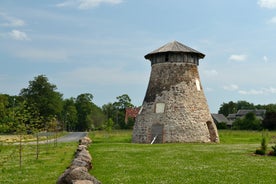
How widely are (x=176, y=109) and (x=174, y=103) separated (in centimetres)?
69

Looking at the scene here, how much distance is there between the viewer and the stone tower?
38.6 metres

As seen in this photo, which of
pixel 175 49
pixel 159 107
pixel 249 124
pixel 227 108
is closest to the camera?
pixel 159 107

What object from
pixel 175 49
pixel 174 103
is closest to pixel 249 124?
pixel 174 103

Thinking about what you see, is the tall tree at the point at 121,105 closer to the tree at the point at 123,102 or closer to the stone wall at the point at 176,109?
the tree at the point at 123,102

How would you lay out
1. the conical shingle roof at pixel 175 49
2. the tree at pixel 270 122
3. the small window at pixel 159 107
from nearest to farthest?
the small window at pixel 159 107 → the conical shingle roof at pixel 175 49 → the tree at pixel 270 122

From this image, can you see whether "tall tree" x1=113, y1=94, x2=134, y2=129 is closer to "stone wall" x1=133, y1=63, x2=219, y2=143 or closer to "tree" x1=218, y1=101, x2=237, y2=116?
"tree" x1=218, y1=101, x2=237, y2=116

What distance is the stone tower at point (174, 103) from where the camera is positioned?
127 feet

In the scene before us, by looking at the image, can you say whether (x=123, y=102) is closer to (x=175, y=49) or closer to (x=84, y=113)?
(x=84, y=113)

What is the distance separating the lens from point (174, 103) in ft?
129

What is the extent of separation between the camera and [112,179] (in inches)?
545

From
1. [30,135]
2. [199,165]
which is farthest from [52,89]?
[199,165]

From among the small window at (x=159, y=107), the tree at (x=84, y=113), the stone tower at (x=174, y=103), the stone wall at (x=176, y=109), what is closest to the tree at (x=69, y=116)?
the tree at (x=84, y=113)

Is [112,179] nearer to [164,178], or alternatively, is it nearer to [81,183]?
[164,178]

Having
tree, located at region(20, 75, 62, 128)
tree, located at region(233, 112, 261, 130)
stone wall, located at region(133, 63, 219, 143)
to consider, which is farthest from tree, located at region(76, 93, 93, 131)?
stone wall, located at region(133, 63, 219, 143)
